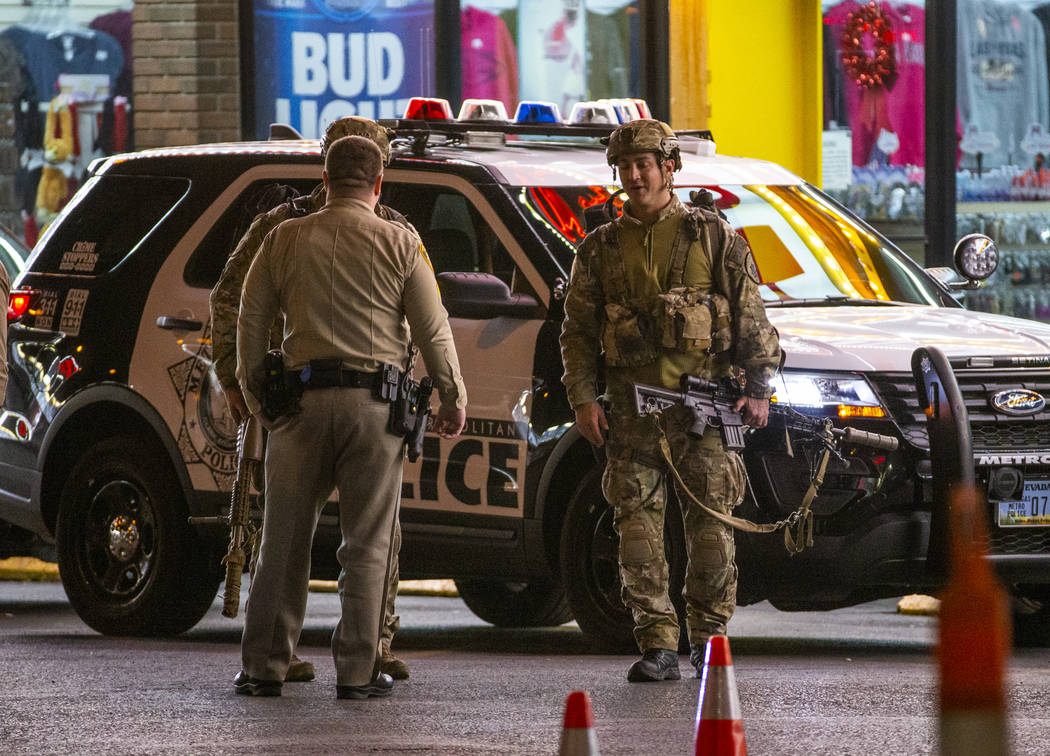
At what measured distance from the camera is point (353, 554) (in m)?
6.78

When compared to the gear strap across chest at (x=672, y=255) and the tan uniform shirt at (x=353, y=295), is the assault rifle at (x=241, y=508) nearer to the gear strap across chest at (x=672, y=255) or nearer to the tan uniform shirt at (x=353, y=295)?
the tan uniform shirt at (x=353, y=295)

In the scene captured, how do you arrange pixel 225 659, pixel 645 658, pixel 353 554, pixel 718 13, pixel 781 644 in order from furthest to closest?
pixel 718 13 < pixel 781 644 < pixel 225 659 < pixel 645 658 < pixel 353 554

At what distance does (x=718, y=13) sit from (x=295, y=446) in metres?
7.91

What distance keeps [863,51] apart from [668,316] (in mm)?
7524

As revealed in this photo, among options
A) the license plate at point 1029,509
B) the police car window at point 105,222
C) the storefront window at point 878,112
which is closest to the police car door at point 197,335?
the police car window at point 105,222

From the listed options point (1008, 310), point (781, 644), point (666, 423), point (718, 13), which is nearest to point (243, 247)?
point (666, 423)

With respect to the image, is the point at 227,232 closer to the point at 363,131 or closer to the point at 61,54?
the point at 363,131

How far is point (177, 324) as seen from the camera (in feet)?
29.2

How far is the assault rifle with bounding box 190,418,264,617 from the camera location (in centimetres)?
750

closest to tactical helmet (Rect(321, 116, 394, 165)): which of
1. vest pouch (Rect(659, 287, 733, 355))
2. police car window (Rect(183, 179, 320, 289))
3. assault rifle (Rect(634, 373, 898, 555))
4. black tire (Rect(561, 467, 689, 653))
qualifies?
vest pouch (Rect(659, 287, 733, 355))

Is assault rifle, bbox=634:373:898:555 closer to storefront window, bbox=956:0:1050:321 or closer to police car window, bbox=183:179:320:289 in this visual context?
police car window, bbox=183:179:320:289

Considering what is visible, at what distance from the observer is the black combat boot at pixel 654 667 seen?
7.19m

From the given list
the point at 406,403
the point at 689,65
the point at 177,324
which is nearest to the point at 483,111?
the point at 177,324

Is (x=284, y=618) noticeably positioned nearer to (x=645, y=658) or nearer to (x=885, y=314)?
(x=645, y=658)
